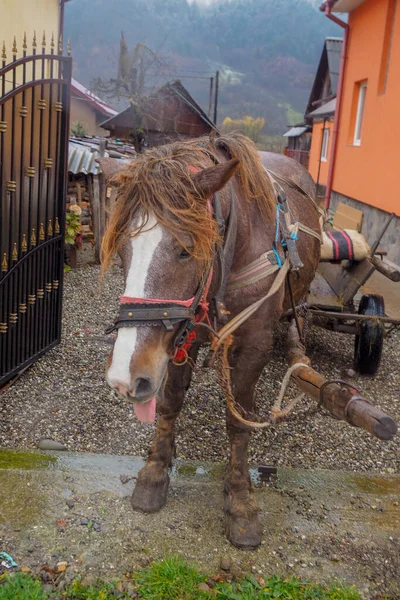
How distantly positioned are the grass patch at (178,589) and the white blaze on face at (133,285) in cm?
105

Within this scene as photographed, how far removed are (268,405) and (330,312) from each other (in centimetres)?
96

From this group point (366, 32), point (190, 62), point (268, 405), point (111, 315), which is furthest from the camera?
point (190, 62)

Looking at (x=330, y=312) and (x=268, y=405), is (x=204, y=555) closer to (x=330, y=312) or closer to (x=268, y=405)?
(x=268, y=405)

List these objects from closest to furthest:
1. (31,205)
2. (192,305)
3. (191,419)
Result: (192,305), (191,419), (31,205)

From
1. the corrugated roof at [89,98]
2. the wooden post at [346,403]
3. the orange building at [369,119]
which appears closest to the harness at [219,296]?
the wooden post at [346,403]

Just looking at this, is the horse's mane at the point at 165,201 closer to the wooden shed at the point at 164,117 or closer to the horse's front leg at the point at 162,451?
the horse's front leg at the point at 162,451

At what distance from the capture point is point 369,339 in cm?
455

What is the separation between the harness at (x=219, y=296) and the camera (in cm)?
196

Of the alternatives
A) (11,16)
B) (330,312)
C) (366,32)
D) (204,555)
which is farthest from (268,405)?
(366,32)

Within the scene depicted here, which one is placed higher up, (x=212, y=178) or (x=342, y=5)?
(x=342, y=5)

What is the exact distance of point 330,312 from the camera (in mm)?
4457

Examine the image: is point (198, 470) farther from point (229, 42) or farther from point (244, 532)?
point (229, 42)

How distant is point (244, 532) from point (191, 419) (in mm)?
1285

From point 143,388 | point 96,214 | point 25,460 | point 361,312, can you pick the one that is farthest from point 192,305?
point 96,214
